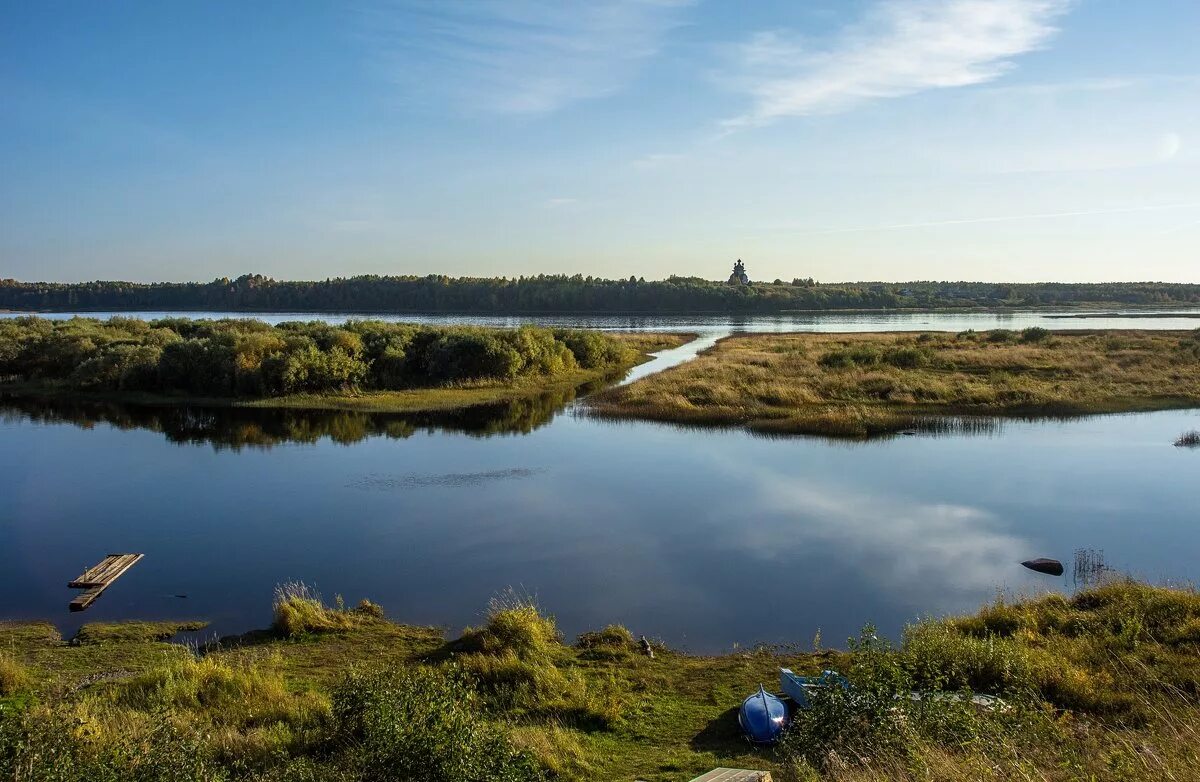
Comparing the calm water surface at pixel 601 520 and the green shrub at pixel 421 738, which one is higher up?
the green shrub at pixel 421 738

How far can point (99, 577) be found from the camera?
17906 mm

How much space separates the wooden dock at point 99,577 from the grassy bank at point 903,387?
2574 cm

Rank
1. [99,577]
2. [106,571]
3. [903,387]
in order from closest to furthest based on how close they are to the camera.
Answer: [99,577] → [106,571] → [903,387]

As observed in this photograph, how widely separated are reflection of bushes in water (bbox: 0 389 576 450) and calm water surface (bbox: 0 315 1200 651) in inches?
19.5

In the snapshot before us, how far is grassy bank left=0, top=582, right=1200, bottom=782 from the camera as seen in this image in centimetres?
782

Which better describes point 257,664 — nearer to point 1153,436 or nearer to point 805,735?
point 805,735

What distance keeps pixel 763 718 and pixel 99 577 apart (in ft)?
50.2

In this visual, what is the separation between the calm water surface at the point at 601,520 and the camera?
1711 centimetres

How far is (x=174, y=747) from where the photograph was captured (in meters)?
8.06

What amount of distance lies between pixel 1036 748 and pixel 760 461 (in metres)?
22.8

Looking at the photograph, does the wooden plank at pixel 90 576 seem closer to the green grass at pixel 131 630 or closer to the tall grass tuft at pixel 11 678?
the green grass at pixel 131 630

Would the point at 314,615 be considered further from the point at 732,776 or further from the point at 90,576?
the point at 732,776

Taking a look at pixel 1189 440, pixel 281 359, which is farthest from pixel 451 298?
pixel 1189 440

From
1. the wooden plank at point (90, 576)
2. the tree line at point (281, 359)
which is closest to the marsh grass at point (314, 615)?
the wooden plank at point (90, 576)
